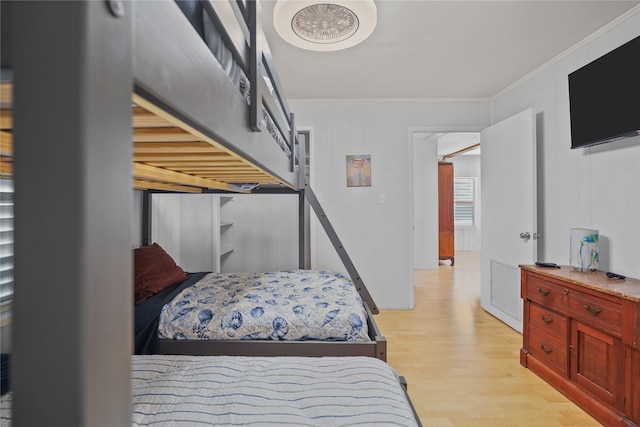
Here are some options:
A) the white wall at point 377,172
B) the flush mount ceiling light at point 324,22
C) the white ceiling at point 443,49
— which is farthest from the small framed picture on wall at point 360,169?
the flush mount ceiling light at point 324,22

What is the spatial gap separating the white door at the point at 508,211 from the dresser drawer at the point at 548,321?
64 centimetres

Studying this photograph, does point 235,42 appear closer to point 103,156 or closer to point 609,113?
point 103,156

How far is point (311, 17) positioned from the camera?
1856 mm

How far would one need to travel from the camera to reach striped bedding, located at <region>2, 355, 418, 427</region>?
0.94 m

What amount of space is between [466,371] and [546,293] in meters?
0.74

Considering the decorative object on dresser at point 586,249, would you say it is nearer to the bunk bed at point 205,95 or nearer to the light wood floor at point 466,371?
the light wood floor at point 466,371

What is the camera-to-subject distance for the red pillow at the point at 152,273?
7.00 feet

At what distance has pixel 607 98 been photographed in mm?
2092

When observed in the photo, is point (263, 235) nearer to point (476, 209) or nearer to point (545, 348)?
point (545, 348)

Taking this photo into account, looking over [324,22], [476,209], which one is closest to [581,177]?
[324,22]

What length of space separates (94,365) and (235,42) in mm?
779

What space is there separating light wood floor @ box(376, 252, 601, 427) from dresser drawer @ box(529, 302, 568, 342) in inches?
12.5

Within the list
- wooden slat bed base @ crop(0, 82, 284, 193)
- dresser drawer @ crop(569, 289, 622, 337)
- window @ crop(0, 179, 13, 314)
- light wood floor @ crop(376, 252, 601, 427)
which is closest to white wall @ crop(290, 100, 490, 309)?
light wood floor @ crop(376, 252, 601, 427)

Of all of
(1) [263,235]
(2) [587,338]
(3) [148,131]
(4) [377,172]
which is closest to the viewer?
(3) [148,131]
